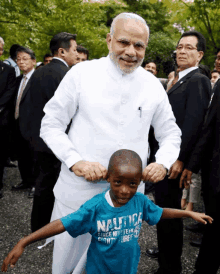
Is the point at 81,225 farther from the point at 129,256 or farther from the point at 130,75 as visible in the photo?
the point at 130,75

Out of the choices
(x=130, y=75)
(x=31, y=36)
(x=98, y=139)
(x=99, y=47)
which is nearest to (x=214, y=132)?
(x=130, y=75)

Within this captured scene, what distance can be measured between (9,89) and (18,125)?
737mm

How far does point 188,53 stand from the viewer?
9.07ft

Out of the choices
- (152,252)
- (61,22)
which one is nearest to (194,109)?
(152,252)

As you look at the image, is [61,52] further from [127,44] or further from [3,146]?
[127,44]

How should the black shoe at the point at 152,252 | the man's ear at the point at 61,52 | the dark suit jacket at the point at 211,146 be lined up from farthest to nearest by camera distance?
1. the man's ear at the point at 61,52
2. the black shoe at the point at 152,252
3. the dark suit jacket at the point at 211,146

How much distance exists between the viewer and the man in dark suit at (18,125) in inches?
189

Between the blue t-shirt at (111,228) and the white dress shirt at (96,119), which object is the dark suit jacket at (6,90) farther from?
the blue t-shirt at (111,228)

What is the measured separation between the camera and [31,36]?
26.7 ft

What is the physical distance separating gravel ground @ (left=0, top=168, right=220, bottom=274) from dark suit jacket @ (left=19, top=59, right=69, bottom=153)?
1.08 m

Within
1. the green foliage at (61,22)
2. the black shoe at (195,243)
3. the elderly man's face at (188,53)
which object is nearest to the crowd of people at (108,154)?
the elderly man's face at (188,53)

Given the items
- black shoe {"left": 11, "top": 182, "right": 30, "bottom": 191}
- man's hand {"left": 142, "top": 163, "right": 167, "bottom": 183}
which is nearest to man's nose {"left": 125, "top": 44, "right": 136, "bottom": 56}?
man's hand {"left": 142, "top": 163, "right": 167, "bottom": 183}

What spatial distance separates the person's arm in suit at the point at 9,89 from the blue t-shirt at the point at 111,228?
11.0 feet

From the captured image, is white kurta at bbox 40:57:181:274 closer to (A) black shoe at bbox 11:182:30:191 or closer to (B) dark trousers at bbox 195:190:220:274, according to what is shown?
(B) dark trousers at bbox 195:190:220:274
